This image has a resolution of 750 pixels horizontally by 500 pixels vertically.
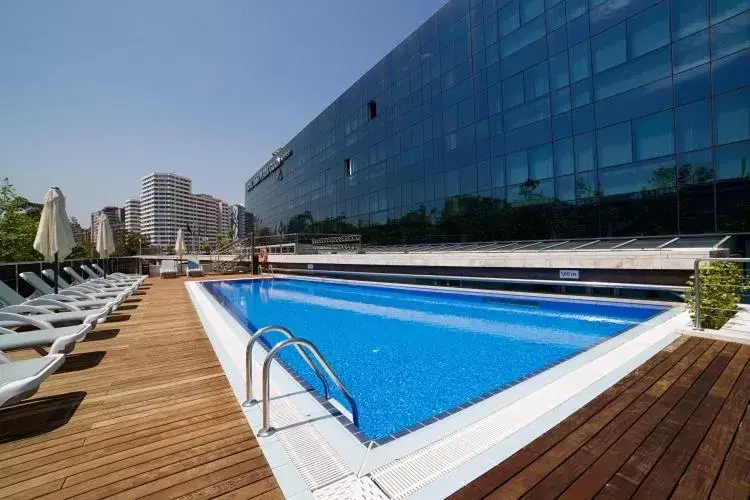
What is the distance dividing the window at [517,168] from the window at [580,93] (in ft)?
10.5

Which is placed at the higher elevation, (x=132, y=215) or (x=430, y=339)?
(x=132, y=215)

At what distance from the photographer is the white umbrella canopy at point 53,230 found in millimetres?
8742

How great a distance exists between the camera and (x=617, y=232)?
1430 cm

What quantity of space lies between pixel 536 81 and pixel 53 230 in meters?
21.2

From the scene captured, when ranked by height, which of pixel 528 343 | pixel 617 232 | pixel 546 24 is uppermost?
pixel 546 24

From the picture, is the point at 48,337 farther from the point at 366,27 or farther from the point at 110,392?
the point at 366,27

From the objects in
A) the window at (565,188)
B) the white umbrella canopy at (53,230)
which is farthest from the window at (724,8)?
the white umbrella canopy at (53,230)

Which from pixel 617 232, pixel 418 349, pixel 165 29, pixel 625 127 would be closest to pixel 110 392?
pixel 418 349

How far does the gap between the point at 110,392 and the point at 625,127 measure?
18.6m

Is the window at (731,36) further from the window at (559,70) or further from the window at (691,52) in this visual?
the window at (559,70)

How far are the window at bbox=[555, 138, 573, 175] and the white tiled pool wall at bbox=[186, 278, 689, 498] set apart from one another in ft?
43.8

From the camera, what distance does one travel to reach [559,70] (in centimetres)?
1669

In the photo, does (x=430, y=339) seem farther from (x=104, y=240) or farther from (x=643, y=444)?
(x=104, y=240)

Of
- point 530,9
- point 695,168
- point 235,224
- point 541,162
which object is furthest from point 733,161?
point 235,224
